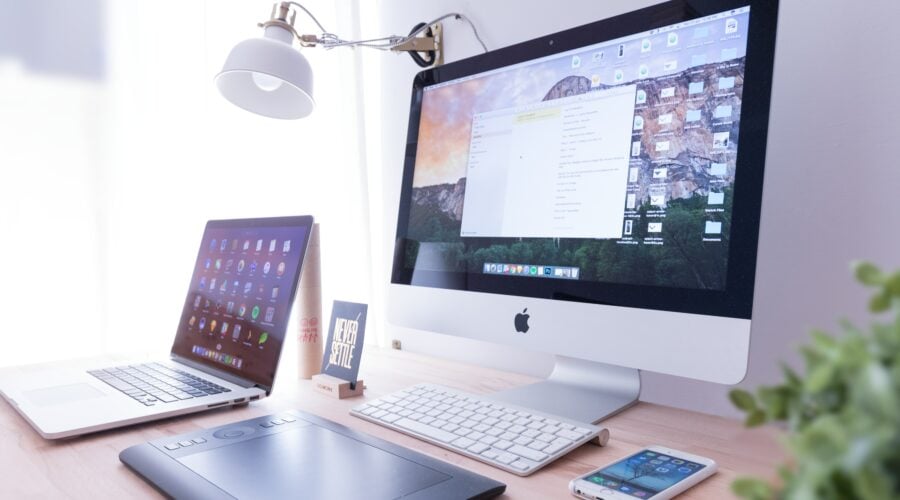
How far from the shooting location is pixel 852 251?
0.76 meters

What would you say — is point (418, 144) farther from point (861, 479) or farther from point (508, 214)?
point (861, 479)

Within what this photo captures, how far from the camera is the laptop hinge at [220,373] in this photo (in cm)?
90

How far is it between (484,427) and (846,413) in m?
0.59

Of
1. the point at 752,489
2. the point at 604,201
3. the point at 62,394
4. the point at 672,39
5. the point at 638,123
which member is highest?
the point at 672,39

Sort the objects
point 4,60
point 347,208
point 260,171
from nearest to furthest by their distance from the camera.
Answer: point 4,60
point 260,171
point 347,208

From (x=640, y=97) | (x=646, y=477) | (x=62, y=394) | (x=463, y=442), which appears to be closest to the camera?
(x=646, y=477)

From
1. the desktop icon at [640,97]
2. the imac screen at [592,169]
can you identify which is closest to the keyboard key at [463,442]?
the imac screen at [592,169]

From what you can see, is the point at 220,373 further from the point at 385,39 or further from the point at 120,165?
the point at 385,39

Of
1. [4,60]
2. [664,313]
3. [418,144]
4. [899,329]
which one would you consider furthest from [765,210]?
[4,60]

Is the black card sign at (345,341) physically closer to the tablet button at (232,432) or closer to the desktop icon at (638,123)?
the tablet button at (232,432)

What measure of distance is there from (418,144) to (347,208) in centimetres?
55

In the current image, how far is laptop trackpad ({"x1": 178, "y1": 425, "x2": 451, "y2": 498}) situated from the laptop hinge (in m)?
0.23

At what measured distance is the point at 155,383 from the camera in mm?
923

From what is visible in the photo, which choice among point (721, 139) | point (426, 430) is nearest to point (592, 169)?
point (721, 139)
